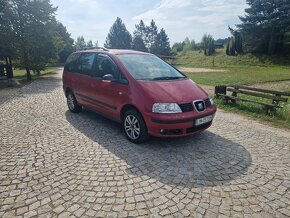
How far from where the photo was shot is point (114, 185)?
3.51 meters

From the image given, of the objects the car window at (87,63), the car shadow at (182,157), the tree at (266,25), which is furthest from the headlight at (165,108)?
the tree at (266,25)

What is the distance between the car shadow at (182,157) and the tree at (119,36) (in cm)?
6796

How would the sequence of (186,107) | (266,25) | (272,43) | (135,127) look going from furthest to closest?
(272,43) < (266,25) < (135,127) < (186,107)

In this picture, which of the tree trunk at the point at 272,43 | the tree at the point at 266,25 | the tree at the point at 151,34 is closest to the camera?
the tree at the point at 266,25

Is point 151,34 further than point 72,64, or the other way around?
point 151,34

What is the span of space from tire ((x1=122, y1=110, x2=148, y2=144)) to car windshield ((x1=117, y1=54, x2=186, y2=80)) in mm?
806

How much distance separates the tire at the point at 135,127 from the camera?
478 cm

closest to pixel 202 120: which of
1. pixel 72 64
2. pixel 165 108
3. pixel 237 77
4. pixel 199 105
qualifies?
pixel 199 105

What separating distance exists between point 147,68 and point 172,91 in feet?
3.68

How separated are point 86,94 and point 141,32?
2833 inches

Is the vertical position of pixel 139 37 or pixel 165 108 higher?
pixel 139 37

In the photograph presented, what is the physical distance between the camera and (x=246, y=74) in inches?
931

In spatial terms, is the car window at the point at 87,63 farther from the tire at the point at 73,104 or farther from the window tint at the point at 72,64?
the tire at the point at 73,104

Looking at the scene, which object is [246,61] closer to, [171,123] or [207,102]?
[207,102]
